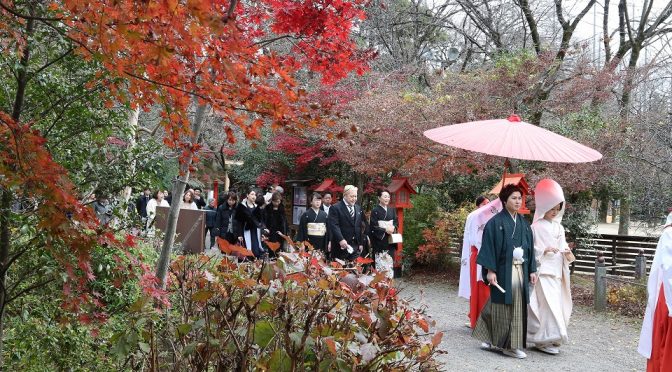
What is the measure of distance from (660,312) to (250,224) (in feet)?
26.7

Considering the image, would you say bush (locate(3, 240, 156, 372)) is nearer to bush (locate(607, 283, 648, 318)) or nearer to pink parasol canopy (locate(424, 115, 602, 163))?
pink parasol canopy (locate(424, 115, 602, 163))

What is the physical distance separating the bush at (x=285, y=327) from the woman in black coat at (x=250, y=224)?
912 cm

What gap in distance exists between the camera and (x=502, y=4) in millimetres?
18188

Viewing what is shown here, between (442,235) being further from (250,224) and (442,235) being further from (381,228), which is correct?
(250,224)

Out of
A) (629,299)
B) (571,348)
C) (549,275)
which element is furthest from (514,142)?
(629,299)

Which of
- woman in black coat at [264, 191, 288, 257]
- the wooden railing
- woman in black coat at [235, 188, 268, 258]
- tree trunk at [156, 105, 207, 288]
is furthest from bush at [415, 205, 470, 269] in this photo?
tree trunk at [156, 105, 207, 288]

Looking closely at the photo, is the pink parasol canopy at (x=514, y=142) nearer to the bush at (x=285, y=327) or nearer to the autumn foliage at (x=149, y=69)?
the autumn foliage at (x=149, y=69)

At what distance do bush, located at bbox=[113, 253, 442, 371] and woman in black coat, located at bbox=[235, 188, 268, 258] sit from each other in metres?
9.12

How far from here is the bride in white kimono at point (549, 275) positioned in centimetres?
773

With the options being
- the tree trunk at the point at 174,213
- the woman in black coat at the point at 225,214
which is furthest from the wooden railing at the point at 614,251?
the tree trunk at the point at 174,213

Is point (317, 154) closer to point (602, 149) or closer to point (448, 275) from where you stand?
point (448, 275)

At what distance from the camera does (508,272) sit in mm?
7395

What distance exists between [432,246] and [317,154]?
14.7 ft

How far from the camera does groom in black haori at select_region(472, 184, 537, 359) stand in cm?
741
